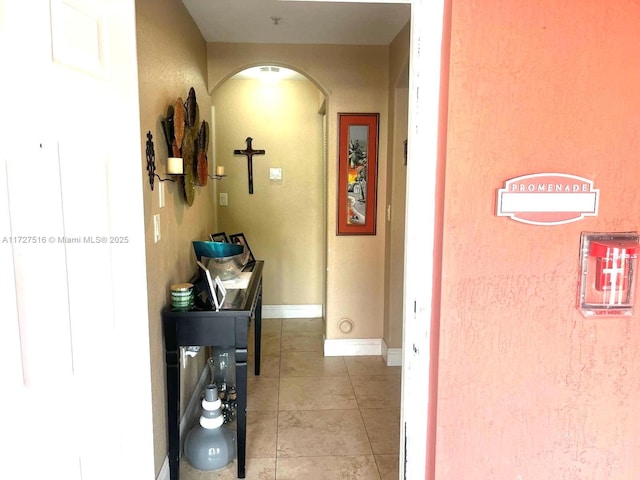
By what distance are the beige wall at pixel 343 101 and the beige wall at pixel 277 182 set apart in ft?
2.51

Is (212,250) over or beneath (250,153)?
beneath

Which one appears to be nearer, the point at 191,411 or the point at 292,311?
the point at 191,411

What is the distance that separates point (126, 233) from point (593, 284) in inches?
53.8

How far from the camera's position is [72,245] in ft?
3.46

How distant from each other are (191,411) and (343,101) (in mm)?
2258

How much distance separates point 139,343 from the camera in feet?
4.29

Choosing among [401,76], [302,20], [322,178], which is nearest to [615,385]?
[401,76]

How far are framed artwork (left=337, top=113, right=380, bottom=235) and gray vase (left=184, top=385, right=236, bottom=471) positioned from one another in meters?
1.62

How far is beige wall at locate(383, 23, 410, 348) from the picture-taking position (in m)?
3.01

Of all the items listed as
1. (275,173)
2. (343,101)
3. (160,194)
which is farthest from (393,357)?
(160,194)

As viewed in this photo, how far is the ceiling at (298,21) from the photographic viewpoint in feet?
7.94

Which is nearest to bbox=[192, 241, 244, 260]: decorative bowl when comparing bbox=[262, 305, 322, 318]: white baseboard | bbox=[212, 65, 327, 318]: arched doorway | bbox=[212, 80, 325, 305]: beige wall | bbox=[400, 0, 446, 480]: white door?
bbox=[400, 0, 446, 480]: white door

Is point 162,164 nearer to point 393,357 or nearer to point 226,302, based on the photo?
point 226,302

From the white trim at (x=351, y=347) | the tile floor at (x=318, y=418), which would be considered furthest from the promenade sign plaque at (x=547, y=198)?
the white trim at (x=351, y=347)
